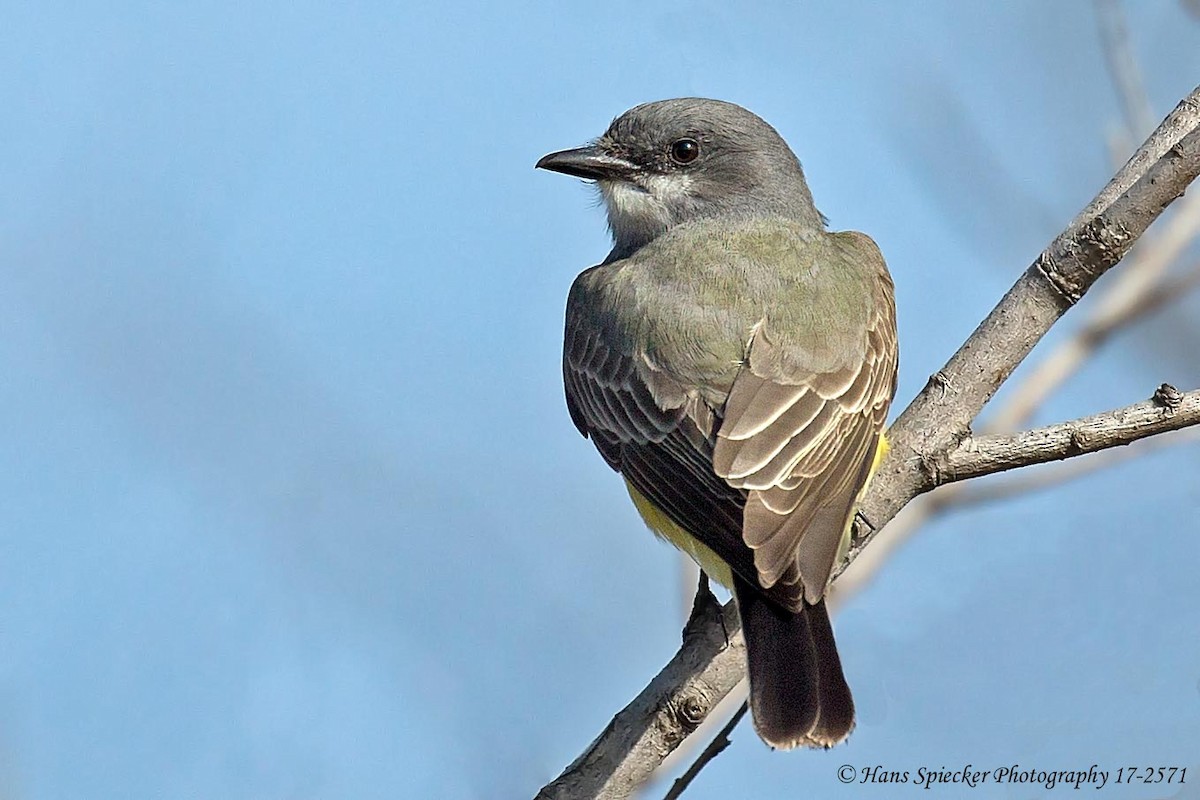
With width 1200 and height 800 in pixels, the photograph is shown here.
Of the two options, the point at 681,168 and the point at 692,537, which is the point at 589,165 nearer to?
the point at 681,168

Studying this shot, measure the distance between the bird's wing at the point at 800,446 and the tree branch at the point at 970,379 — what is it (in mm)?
212

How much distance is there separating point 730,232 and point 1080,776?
257cm

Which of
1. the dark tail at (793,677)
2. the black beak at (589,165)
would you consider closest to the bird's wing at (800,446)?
the dark tail at (793,677)

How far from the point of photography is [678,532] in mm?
5133

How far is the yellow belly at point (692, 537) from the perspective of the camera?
479cm

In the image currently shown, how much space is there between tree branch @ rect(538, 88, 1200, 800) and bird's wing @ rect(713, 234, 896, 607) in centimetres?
21

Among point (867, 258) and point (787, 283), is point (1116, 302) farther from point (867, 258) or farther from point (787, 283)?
point (787, 283)

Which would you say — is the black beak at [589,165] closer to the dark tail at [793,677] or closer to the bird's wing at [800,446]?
the bird's wing at [800,446]

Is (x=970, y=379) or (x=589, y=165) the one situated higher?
(x=589, y=165)

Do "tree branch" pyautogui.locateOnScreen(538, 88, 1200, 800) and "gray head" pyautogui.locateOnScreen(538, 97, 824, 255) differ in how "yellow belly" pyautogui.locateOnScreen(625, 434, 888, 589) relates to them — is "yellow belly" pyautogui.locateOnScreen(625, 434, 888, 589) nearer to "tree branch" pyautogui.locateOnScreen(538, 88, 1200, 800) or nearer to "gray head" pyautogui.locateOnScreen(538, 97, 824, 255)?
"tree branch" pyautogui.locateOnScreen(538, 88, 1200, 800)

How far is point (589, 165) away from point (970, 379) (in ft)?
7.81

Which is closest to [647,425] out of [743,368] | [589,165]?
[743,368]

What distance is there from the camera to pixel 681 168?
644cm

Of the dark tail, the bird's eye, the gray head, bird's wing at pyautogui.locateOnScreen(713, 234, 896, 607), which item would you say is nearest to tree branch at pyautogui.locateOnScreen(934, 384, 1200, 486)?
bird's wing at pyautogui.locateOnScreen(713, 234, 896, 607)
